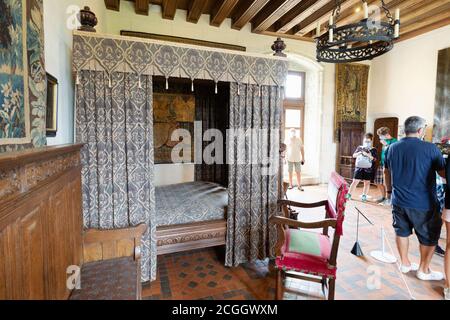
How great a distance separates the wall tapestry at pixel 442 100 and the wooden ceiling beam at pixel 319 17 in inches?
106

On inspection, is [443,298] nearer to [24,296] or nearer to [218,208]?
[218,208]

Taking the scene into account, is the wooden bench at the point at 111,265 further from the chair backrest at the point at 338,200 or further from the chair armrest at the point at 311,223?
the chair backrest at the point at 338,200

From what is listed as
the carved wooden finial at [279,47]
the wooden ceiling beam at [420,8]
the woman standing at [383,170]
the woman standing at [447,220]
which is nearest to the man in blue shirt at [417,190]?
the woman standing at [447,220]

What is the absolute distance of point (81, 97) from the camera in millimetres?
1993

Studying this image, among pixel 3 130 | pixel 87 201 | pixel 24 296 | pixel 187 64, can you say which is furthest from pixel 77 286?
pixel 187 64

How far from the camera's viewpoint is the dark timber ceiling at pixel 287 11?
4344 mm

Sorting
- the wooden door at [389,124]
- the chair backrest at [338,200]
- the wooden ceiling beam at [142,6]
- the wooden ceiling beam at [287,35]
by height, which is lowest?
the chair backrest at [338,200]

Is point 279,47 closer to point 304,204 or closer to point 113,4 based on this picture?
point 304,204

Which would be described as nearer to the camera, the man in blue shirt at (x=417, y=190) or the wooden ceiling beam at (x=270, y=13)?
the man in blue shirt at (x=417, y=190)

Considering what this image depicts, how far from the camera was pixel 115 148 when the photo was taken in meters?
2.12

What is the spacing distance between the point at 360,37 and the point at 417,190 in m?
1.59

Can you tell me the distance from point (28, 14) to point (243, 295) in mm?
2470

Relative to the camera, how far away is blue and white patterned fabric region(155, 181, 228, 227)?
254 centimetres

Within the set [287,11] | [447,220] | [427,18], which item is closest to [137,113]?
[447,220]
